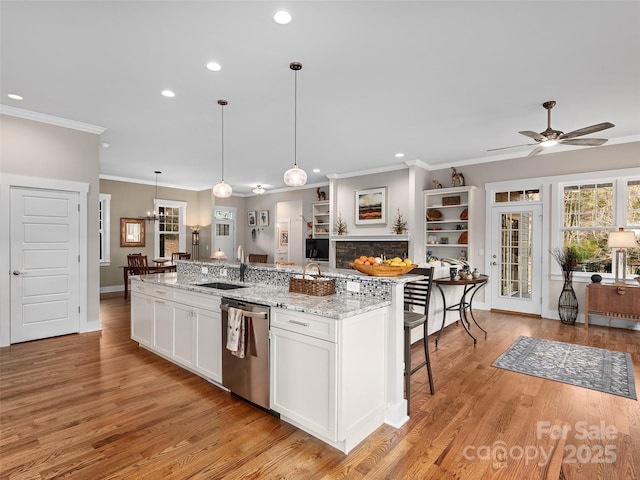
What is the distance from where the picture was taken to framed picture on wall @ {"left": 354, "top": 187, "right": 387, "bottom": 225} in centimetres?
713

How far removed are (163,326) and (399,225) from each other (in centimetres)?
476

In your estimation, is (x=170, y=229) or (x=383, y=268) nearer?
(x=383, y=268)

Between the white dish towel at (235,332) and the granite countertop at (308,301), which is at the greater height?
the granite countertop at (308,301)

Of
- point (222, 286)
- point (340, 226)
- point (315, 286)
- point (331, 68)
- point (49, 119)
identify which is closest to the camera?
point (315, 286)

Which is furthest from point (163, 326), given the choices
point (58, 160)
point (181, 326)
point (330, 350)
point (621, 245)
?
point (621, 245)

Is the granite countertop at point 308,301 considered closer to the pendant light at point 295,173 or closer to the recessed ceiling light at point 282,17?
the pendant light at point 295,173

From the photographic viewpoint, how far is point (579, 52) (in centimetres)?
277

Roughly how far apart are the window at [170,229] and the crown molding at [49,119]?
4.68 meters

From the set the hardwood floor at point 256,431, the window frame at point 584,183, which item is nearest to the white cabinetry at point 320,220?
the window frame at point 584,183

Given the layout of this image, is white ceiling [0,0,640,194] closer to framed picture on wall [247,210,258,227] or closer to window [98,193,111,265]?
window [98,193,111,265]

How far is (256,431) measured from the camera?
228 cm

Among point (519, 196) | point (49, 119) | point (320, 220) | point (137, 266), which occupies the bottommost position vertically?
point (137, 266)

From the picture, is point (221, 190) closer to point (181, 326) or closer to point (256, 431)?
point (181, 326)

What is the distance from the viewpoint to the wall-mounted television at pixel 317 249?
28.5 feet
